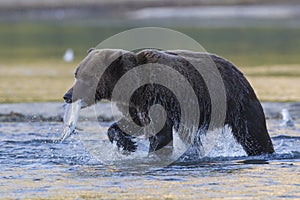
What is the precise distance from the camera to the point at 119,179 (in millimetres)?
8938

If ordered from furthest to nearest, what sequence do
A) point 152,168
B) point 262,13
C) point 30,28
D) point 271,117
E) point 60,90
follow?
1. point 262,13
2. point 30,28
3. point 60,90
4. point 271,117
5. point 152,168

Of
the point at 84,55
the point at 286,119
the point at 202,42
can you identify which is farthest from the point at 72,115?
the point at 202,42

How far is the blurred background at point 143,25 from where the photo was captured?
726 inches

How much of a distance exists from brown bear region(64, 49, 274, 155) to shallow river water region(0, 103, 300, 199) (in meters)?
0.39

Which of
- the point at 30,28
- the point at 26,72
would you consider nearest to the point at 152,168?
the point at 26,72

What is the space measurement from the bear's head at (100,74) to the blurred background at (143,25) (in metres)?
5.90

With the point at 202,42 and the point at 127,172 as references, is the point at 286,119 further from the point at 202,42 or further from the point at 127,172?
the point at 202,42

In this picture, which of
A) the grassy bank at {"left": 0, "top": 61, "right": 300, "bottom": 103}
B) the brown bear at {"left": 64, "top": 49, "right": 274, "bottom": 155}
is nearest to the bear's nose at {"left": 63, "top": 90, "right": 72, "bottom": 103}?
the brown bear at {"left": 64, "top": 49, "right": 274, "bottom": 155}

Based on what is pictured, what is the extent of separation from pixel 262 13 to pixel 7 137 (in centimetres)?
4161

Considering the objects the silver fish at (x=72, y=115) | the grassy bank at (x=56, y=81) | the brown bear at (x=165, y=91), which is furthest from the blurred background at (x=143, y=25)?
the brown bear at (x=165, y=91)

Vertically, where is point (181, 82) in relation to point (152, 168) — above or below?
above

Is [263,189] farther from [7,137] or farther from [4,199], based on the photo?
[7,137]

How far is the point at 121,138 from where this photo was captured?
10047 millimetres

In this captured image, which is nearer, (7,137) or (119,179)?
(119,179)
